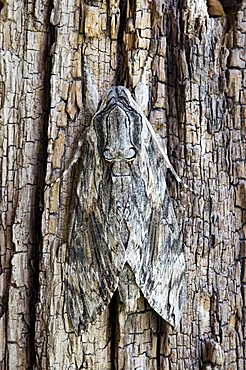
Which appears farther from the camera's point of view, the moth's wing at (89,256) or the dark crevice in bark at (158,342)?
the dark crevice in bark at (158,342)

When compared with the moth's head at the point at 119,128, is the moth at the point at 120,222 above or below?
below

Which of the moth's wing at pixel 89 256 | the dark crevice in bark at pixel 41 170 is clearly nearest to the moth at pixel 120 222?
the moth's wing at pixel 89 256

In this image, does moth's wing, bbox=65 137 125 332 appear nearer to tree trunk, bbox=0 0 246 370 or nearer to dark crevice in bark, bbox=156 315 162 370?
tree trunk, bbox=0 0 246 370

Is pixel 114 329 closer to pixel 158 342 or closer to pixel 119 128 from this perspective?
pixel 158 342

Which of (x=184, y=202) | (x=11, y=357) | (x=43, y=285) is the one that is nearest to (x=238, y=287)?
(x=184, y=202)

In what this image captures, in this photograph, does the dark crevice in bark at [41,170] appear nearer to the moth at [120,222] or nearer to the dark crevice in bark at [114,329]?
the moth at [120,222]

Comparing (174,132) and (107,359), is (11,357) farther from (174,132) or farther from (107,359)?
(174,132)

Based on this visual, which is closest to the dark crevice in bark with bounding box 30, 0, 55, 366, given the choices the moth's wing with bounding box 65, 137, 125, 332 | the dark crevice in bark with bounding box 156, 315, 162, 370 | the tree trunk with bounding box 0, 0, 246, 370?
the tree trunk with bounding box 0, 0, 246, 370

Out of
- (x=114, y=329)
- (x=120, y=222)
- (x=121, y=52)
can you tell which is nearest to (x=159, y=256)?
(x=120, y=222)
